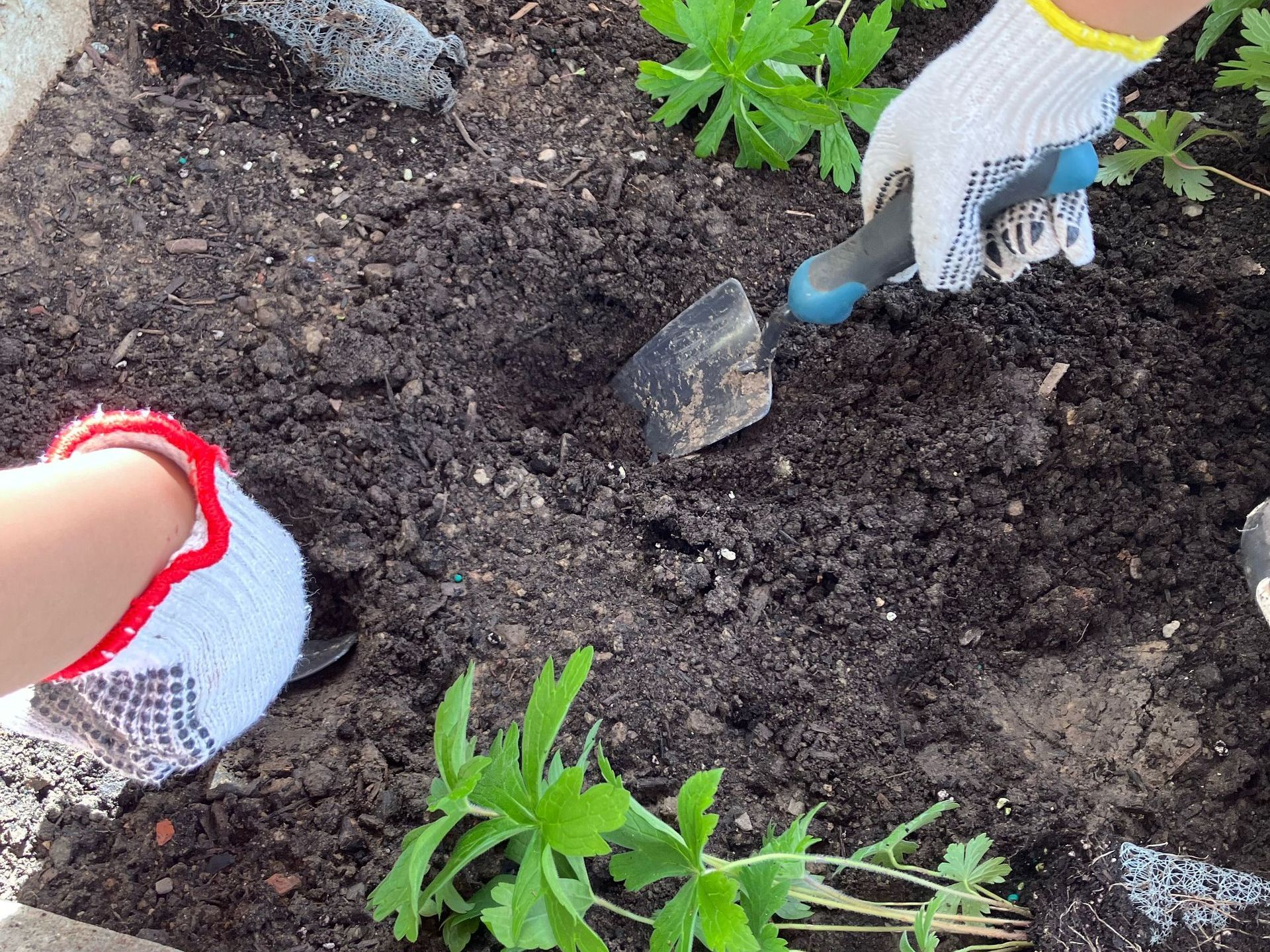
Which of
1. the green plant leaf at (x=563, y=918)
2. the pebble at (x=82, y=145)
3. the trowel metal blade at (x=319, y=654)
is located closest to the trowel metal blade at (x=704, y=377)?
the trowel metal blade at (x=319, y=654)

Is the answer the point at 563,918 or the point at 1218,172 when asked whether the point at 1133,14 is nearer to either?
the point at 1218,172

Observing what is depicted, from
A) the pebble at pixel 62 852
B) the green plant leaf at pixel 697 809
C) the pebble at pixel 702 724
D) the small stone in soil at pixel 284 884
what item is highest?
the green plant leaf at pixel 697 809

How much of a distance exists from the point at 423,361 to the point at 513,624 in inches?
27.0

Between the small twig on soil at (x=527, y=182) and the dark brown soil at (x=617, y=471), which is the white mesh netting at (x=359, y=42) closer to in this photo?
the dark brown soil at (x=617, y=471)

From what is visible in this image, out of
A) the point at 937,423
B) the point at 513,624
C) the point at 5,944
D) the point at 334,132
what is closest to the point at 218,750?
the point at 5,944

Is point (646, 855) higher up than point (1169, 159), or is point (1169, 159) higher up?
point (1169, 159)

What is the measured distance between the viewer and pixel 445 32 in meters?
2.44

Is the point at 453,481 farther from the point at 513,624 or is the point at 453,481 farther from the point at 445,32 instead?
the point at 445,32

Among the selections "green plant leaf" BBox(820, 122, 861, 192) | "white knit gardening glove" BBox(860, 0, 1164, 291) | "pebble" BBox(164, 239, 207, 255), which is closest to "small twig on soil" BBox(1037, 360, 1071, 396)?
"white knit gardening glove" BBox(860, 0, 1164, 291)

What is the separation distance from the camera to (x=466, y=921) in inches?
56.6

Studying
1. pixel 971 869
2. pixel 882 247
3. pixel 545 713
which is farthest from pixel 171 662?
pixel 882 247

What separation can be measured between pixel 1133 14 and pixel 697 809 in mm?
1302

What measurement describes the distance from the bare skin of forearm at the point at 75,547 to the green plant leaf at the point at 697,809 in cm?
95

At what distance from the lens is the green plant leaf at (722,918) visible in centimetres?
119
